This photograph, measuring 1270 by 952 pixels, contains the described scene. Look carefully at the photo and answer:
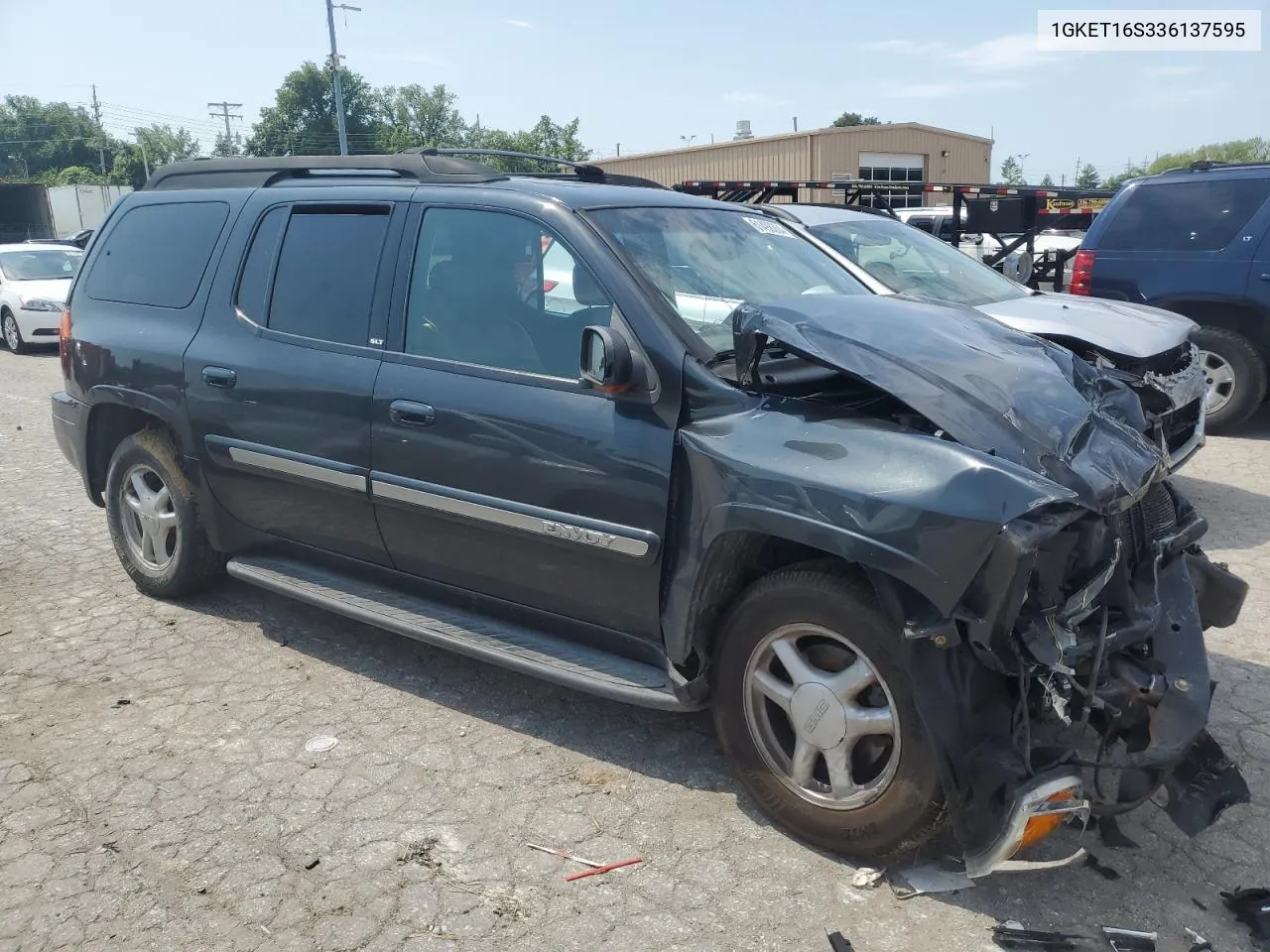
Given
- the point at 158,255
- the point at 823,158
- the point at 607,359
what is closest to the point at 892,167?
the point at 823,158

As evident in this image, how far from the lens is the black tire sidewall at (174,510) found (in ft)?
15.8

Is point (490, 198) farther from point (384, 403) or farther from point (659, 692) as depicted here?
point (659, 692)

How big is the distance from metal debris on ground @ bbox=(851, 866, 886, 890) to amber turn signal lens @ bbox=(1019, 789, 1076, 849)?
48cm

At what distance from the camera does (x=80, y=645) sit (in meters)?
4.71

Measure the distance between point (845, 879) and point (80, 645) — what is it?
11.7ft

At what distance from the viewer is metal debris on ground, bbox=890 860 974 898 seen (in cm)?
291

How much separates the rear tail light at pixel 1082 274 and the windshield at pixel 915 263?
1383 millimetres

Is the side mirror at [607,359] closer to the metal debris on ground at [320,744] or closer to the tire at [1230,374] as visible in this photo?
the metal debris on ground at [320,744]

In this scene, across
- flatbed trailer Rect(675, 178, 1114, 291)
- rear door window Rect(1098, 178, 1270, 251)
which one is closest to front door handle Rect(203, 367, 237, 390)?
rear door window Rect(1098, 178, 1270, 251)

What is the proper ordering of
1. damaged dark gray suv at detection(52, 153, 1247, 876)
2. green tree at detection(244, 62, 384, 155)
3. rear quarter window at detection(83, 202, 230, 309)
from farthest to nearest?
green tree at detection(244, 62, 384, 155) → rear quarter window at detection(83, 202, 230, 309) → damaged dark gray suv at detection(52, 153, 1247, 876)

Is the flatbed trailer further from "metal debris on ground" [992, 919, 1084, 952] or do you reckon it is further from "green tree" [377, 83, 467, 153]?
"green tree" [377, 83, 467, 153]

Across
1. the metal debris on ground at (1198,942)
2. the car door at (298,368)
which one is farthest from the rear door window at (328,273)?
the metal debris on ground at (1198,942)

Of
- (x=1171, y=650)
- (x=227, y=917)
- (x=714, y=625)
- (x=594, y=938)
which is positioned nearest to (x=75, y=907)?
(x=227, y=917)

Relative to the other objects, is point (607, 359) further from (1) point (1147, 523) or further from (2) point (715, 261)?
(1) point (1147, 523)
